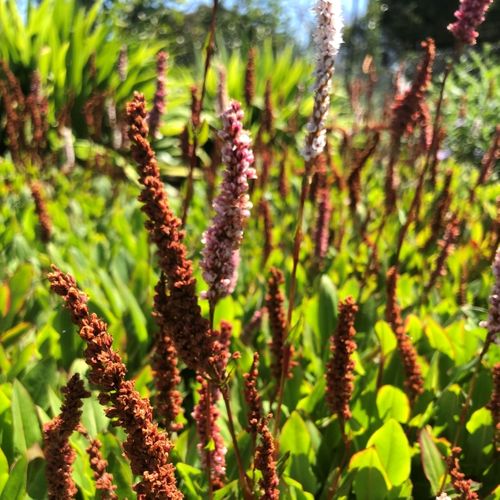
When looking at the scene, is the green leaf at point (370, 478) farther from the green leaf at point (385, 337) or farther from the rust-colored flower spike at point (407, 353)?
the green leaf at point (385, 337)

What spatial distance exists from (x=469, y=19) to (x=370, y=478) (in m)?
1.03

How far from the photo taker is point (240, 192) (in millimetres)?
984

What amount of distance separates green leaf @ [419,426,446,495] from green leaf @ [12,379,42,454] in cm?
94

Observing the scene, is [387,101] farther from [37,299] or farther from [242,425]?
[242,425]

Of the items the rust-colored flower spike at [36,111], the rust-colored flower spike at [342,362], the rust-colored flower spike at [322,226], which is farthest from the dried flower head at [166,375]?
the rust-colored flower spike at [36,111]

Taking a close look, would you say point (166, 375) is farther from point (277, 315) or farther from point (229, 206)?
point (229, 206)

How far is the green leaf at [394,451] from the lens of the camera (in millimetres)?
1477

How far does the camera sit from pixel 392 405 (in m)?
1.73

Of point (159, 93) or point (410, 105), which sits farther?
point (159, 93)

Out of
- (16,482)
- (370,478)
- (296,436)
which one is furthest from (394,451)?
(16,482)

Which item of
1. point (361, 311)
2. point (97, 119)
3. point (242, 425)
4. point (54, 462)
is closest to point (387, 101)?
point (97, 119)

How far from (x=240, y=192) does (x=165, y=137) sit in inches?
247

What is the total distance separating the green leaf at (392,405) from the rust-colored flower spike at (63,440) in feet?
2.92

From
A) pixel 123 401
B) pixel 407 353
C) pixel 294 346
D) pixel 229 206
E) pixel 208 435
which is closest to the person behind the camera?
pixel 123 401
